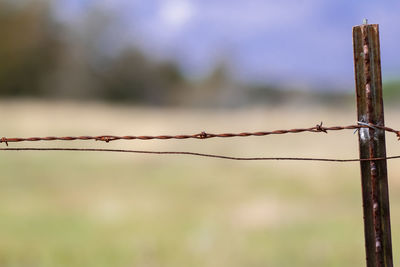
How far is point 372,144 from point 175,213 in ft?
34.3

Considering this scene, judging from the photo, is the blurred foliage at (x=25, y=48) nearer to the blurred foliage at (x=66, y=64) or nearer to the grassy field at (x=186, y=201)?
the blurred foliage at (x=66, y=64)

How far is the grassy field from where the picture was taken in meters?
9.51

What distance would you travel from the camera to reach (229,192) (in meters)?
15.6

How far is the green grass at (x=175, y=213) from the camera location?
9375 mm

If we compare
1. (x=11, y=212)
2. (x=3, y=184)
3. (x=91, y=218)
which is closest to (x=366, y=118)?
(x=91, y=218)

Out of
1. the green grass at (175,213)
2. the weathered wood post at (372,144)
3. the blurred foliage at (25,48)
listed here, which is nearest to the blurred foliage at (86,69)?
the blurred foliage at (25,48)

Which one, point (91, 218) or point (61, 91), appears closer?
point (91, 218)

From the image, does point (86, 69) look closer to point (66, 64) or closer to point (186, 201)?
point (66, 64)

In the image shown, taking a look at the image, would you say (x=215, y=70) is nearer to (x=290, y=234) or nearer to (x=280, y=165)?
(x=280, y=165)

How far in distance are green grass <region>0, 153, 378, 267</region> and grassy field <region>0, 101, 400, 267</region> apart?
0.03 metres

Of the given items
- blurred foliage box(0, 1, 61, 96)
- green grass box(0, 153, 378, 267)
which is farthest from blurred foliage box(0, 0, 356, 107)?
green grass box(0, 153, 378, 267)

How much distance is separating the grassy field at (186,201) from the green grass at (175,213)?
3cm

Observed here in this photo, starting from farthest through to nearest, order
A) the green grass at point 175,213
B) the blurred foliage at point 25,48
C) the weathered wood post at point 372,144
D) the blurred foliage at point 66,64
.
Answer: the blurred foliage at point 66,64 < the blurred foliage at point 25,48 < the green grass at point 175,213 < the weathered wood post at point 372,144

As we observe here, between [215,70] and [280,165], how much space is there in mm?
45309
